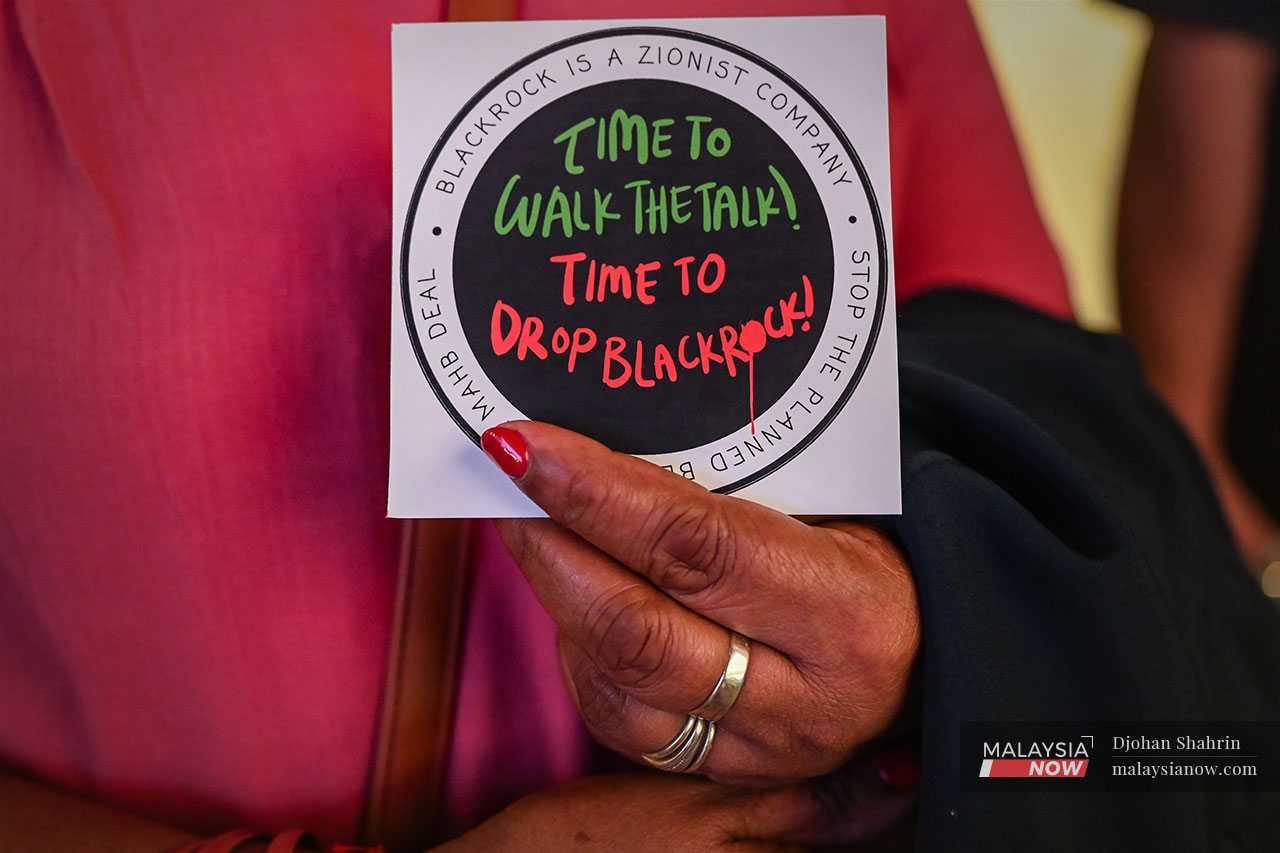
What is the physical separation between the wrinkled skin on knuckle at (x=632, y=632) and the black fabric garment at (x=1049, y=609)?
0.48ft

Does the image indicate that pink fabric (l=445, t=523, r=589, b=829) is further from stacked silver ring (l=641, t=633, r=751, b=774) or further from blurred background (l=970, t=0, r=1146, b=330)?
blurred background (l=970, t=0, r=1146, b=330)

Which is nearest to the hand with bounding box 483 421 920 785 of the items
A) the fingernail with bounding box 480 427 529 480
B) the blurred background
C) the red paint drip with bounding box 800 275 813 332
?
the fingernail with bounding box 480 427 529 480

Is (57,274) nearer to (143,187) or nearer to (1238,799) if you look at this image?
(143,187)

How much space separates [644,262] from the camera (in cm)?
46

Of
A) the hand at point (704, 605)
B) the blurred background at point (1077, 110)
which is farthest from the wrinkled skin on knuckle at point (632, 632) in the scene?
the blurred background at point (1077, 110)

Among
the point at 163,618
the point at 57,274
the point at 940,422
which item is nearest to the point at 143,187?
the point at 57,274

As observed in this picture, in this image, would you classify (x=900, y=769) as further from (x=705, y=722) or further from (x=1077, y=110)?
(x=1077, y=110)

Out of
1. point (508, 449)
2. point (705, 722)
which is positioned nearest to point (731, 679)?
point (705, 722)

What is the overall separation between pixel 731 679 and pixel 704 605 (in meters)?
0.04

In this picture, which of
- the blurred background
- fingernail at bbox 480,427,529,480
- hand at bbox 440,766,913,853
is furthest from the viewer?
the blurred background

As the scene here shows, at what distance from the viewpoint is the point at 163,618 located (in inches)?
21.2

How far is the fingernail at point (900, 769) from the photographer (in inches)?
21.6

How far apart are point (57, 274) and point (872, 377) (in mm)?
457

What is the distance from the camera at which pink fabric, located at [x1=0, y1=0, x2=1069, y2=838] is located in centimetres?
52
